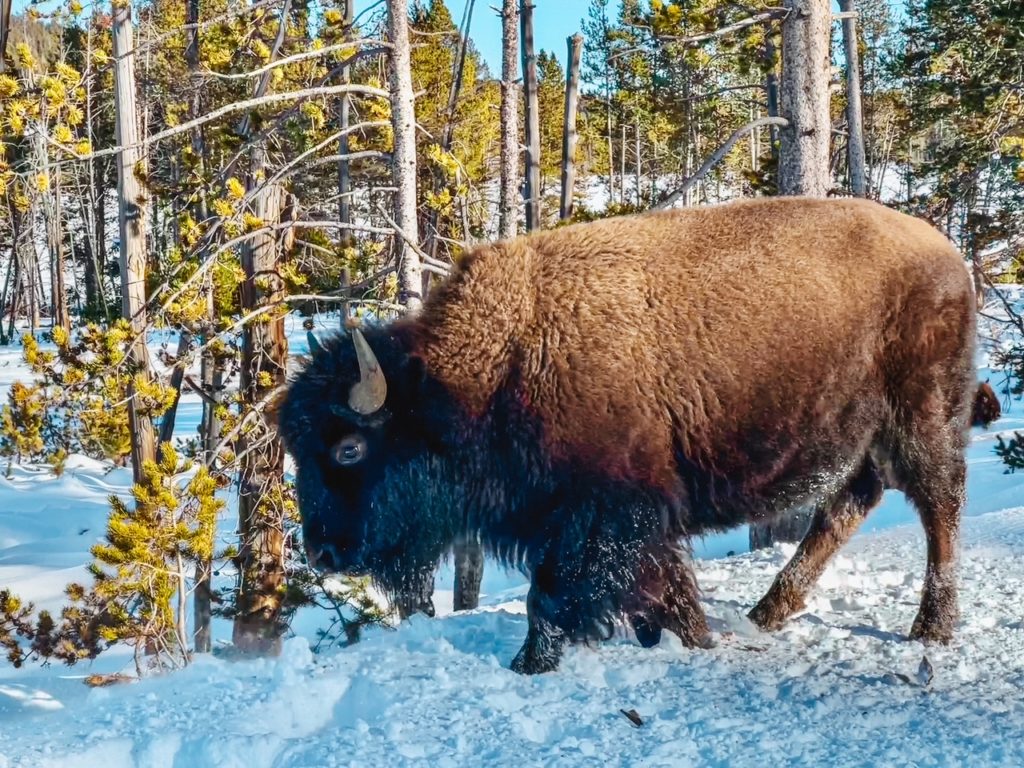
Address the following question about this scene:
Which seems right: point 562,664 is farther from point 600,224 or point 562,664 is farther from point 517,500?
point 600,224

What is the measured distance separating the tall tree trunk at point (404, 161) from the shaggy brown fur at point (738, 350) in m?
3.56

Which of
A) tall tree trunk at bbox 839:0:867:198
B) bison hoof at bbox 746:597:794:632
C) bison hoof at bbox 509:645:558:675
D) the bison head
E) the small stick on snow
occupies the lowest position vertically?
bison hoof at bbox 746:597:794:632

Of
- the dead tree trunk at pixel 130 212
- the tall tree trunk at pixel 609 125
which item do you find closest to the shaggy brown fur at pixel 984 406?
the dead tree trunk at pixel 130 212

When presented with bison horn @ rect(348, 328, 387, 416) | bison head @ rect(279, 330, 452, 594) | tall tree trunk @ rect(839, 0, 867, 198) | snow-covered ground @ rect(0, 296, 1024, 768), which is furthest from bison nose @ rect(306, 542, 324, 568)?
tall tree trunk @ rect(839, 0, 867, 198)

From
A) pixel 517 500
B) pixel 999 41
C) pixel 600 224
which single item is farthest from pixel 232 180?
pixel 999 41

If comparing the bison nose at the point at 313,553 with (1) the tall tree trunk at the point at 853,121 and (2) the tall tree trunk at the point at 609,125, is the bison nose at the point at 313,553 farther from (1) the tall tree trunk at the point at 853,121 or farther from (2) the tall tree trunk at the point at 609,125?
(2) the tall tree trunk at the point at 609,125

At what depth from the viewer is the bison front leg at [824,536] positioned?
5.23 m

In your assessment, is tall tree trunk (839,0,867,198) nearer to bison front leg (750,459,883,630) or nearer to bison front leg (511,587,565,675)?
bison front leg (750,459,883,630)

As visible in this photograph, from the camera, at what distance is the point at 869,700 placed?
3576 mm

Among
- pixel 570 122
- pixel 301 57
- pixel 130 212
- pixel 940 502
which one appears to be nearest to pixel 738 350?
pixel 940 502

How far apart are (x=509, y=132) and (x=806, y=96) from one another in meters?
4.07

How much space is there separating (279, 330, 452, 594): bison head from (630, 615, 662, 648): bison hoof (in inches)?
39.8

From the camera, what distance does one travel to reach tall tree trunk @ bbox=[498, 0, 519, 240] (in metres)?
10.8

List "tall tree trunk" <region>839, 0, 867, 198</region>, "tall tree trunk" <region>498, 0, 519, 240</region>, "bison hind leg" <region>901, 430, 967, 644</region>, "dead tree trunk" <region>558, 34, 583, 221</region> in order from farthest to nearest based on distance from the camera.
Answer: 1. "tall tree trunk" <region>839, 0, 867, 198</region>
2. "dead tree trunk" <region>558, 34, 583, 221</region>
3. "tall tree trunk" <region>498, 0, 519, 240</region>
4. "bison hind leg" <region>901, 430, 967, 644</region>
